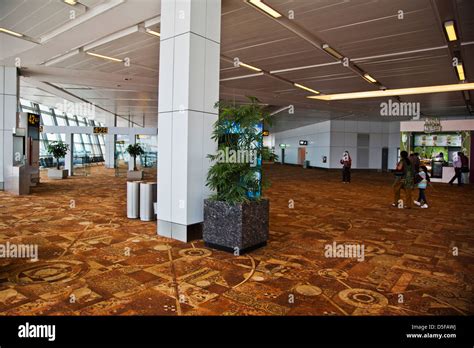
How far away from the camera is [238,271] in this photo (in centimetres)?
428

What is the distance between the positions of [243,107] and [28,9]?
6.05 m

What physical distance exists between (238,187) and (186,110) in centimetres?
159

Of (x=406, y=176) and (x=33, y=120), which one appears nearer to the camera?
(x=406, y=176)

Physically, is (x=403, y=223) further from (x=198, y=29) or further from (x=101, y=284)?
(x=101, y=284)

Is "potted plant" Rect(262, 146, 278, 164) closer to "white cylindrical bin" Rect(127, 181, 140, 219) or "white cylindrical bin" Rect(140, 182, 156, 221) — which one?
"white cylindrical bin" Rect(140, 182, 156, 221)

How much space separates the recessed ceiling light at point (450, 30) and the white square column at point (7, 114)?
14.1 meters

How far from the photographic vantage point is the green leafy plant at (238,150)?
5.17 metres

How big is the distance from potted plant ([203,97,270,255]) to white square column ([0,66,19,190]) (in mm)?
10794

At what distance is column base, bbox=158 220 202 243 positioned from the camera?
5637mm

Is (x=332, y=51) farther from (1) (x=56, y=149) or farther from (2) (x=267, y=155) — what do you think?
(1) (x=56, y=149)

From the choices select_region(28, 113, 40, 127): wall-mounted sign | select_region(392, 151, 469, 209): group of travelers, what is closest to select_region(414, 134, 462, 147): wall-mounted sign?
select_region(392, 151, 469, 209): group of travelers

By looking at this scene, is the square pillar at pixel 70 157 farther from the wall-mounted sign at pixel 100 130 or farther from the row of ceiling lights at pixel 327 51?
the row of ceiling lights at pixel 327 51

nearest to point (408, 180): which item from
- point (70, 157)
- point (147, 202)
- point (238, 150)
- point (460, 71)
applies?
point (460, 71)

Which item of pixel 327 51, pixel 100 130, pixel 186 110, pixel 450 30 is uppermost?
pixel 327 51
